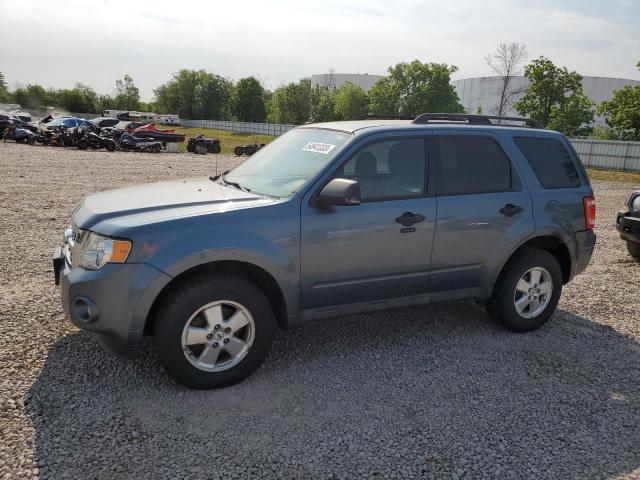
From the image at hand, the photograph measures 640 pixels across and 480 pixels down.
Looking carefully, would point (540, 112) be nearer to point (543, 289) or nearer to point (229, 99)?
point (543, 289)

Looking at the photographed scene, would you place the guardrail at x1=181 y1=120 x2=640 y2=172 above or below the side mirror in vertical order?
below

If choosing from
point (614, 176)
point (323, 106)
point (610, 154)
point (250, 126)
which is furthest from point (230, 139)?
point (323, 106)

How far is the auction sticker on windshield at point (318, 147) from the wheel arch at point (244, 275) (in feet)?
3.59

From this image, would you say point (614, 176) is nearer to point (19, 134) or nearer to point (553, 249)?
point (553, 249)

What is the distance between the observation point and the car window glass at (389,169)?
391cm

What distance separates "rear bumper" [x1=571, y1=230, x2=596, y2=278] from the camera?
191 inches

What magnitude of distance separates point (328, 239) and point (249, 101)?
9099 centimetres

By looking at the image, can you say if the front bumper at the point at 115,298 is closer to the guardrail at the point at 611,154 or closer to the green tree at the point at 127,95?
the guardrail at the point at 611,154

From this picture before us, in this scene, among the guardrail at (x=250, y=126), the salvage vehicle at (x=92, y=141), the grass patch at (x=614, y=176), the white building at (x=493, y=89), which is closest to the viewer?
the grass patch at (x=614, y=176)

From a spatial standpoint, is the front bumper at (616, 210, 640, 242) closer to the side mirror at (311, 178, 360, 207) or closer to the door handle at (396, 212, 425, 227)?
the door handle at (396, 212, 425, 227)

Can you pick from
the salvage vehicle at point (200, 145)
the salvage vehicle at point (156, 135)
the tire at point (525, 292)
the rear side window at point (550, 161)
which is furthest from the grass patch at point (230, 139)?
the tire at point (525, 292)

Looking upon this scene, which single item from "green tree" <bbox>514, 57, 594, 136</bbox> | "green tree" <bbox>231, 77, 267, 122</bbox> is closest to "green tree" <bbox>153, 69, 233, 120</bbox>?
"green tree" <bbox>231, 77, 267, 122</bbox>

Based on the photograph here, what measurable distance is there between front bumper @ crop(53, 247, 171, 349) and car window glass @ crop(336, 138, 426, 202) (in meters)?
1.56

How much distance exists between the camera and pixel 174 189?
165 inches
